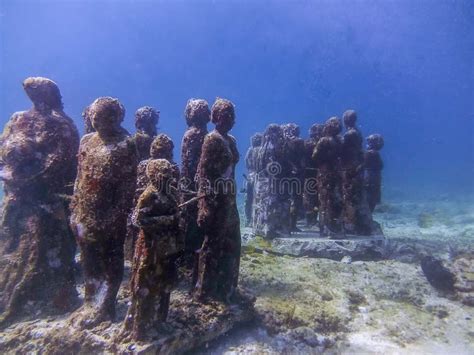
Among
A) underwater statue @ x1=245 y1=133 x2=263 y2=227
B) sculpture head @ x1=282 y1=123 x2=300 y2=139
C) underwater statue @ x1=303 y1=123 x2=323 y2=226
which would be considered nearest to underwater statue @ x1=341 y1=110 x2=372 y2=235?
underwater statue @ x1=303 y1=123 x2=323 y2=226

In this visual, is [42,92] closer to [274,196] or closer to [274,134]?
[274,134]

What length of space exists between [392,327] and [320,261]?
4120 millimetres

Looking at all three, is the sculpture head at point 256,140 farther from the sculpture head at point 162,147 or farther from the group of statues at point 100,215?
the sculpture head at point 162,147

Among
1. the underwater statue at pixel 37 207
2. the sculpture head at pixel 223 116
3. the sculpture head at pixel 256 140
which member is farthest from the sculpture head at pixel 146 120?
the sculpture head at pixel 256 140

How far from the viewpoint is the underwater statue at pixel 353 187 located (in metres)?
12.8

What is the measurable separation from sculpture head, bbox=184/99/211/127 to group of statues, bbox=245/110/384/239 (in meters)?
5.40

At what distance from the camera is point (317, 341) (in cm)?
687

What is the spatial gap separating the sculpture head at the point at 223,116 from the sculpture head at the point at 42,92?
3332 mm

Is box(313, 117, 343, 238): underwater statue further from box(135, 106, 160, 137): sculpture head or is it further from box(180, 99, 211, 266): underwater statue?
box(135, 106, 160, 137): sculpture head

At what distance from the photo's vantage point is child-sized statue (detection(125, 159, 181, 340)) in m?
5.10

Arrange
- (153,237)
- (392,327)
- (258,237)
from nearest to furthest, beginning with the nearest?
1. (153,237)
2. (392,327)
3. (258,237)

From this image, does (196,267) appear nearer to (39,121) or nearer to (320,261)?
(39,121)

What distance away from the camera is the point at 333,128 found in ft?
41.5

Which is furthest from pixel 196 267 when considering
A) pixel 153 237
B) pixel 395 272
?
pixel 395 272
